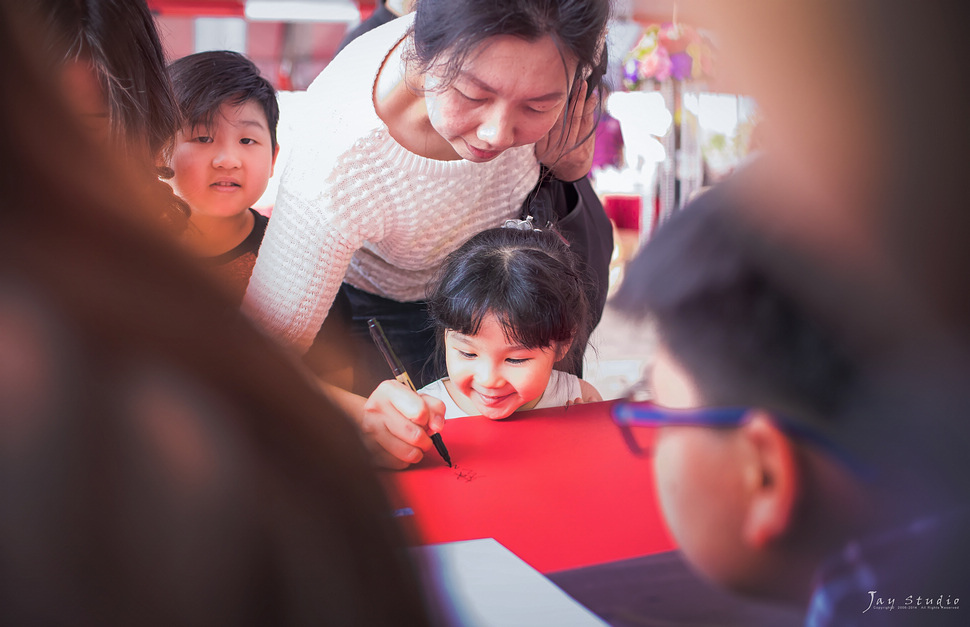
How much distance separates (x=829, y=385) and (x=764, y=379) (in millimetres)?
25

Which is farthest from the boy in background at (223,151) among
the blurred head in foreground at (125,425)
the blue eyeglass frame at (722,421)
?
the blurred head in foreground at (125,425)

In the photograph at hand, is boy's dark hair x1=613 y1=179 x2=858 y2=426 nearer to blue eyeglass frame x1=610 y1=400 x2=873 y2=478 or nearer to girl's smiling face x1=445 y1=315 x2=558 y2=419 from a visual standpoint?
blue eyeglass frame x1=610 y1=400 x2=873 y2=478

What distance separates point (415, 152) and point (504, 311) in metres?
0.25

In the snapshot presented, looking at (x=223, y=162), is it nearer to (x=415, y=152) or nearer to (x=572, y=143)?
(x=415, y=152)

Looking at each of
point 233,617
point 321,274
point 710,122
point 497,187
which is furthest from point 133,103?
point 233,617

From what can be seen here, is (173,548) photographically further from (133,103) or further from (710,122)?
(133,103)

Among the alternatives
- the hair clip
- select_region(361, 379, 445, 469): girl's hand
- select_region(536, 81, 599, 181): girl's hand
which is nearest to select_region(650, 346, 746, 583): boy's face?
select_region(361, 379, 445, 469): girl's hand

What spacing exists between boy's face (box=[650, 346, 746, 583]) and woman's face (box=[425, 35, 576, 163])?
39 centimetres

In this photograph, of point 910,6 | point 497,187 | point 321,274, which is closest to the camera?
point 910,6

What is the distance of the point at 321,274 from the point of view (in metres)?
0.83

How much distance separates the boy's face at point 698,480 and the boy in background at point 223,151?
72cm

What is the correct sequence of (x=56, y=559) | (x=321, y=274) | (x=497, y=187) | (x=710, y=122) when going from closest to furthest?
(x=56, y=559) → (x=710, y=122) → (x=321, y=274) → (x=497, y=187)

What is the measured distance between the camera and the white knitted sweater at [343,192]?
821 mm

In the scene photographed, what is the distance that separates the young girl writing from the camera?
96 cm
